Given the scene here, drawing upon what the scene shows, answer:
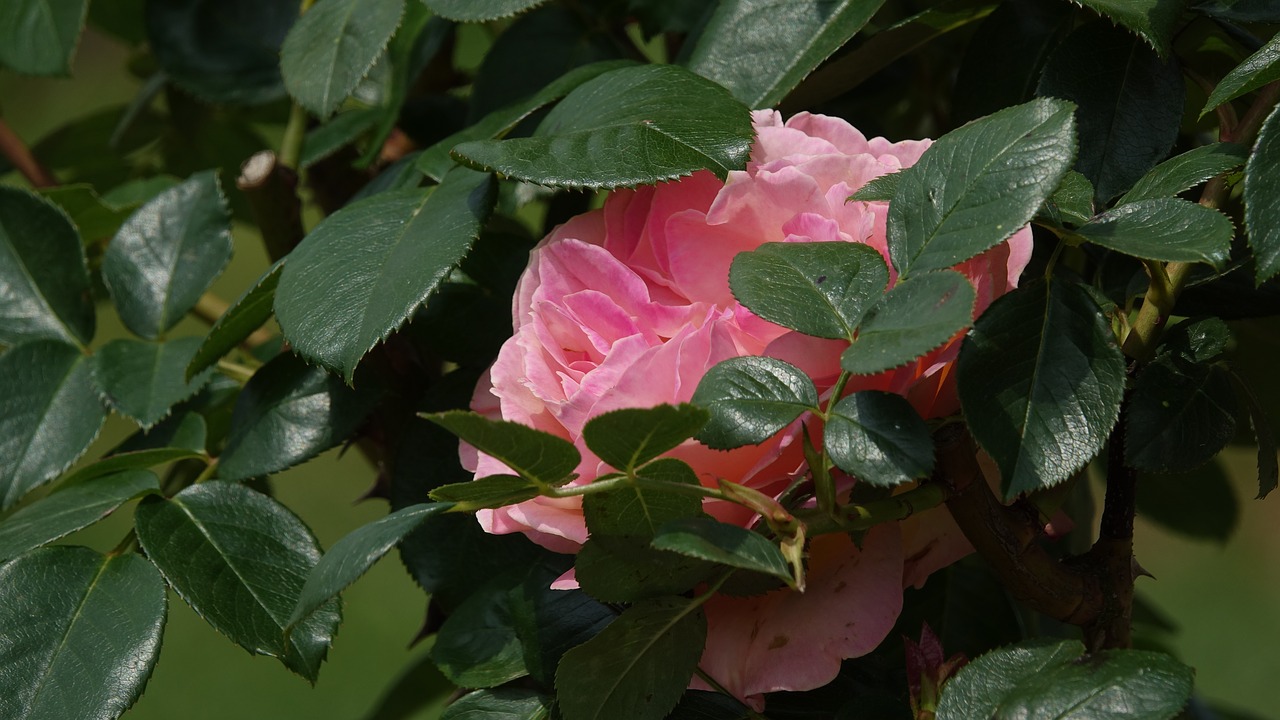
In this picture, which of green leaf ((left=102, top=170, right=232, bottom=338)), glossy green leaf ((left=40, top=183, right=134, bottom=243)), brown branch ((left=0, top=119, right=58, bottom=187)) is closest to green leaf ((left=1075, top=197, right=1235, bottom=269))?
green leaf ((left=102, top=170, right=232, bottom=338))

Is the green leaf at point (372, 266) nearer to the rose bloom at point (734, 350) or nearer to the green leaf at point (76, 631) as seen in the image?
the rose bloom at point (734, 350)

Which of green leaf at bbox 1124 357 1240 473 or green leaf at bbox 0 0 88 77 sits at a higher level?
green leaf at bbox 1124 357 1240 473

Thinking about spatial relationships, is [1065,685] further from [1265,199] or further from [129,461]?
[129,461]

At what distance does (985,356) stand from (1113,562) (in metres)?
0.10

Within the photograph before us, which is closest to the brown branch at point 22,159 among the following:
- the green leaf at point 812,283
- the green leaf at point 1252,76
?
the green leaf at point 812,283

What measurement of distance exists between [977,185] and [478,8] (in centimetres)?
25

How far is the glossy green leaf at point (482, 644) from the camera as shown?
17.4 inches

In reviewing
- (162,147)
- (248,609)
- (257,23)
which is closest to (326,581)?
(248,609)

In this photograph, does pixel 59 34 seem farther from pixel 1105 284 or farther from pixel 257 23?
pixel 1105 284

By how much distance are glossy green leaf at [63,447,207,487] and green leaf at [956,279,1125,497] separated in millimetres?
363

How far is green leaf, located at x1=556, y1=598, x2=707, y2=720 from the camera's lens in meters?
0.37

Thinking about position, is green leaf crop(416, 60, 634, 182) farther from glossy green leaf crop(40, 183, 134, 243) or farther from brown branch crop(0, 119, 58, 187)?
brown branch crop(0, 119, 58, 187)

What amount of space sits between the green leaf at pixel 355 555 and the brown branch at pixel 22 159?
612mm

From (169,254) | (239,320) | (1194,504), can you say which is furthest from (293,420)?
(1194,504)
